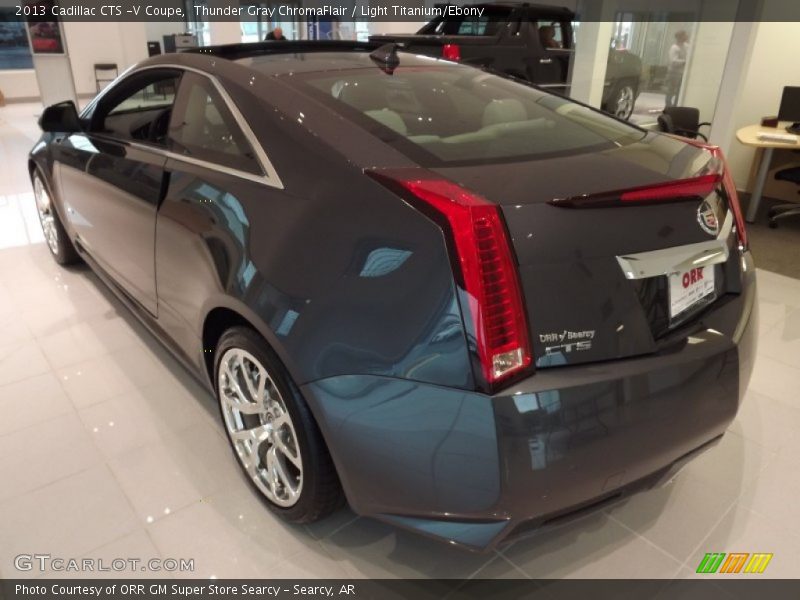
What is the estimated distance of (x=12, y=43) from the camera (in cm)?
1237

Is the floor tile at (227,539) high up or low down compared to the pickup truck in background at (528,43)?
down

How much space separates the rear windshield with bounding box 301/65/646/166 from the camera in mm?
1317

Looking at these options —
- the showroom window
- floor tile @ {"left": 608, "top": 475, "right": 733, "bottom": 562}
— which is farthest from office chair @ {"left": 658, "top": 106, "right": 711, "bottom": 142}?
the showroom window

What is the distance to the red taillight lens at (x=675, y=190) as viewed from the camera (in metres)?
1.15

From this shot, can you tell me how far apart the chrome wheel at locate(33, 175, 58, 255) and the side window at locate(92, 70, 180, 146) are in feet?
2.55

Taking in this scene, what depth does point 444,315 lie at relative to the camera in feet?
3.40

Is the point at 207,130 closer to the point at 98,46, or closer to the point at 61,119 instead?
the point at 61,119

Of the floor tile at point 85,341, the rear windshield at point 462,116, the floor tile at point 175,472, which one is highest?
the rear windshield at point 462,116

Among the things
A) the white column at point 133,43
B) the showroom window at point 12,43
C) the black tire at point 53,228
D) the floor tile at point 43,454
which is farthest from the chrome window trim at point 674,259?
the showroom window at point 12,43

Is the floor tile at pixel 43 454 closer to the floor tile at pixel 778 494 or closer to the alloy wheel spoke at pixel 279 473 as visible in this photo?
the alloy wheel spoke at pixel 279 473

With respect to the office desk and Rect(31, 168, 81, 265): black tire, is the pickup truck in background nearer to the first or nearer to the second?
the office desk

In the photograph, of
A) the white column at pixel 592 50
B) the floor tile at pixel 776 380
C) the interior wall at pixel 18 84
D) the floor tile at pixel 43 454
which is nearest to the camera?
the floor tile at pixel 43 454

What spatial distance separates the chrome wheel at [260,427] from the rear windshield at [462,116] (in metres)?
0.65

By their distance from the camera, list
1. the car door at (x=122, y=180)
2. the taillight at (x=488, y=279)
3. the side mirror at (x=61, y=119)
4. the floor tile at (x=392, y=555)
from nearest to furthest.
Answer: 1. the taillight at (x=488, y=279)
2. the floor tile at (x=392, y=555)
3. the car door at (x=122, y=180)
4. the side mirror at (x=61, y=119)
